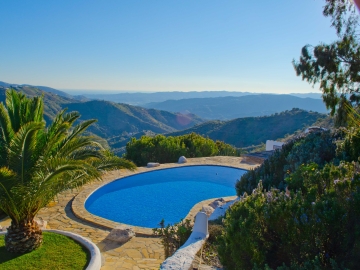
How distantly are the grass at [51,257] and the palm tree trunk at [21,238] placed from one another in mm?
89

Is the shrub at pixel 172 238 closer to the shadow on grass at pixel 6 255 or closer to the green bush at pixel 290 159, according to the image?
the green bush at pixel 290 159

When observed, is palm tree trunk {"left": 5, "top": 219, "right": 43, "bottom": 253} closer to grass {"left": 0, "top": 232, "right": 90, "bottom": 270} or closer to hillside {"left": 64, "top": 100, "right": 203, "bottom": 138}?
grass {"left": 0, "top": 232, "right": 90, "bottom": 270}

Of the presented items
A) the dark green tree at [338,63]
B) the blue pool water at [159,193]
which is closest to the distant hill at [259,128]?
the dark green tree at [338,63]

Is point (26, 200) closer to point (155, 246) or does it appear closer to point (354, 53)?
point (155, 246)

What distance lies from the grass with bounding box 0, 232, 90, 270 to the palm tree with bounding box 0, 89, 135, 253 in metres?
0.15

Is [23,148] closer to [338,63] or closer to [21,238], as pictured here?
[21,238]

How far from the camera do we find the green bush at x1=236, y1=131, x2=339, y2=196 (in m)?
5.21

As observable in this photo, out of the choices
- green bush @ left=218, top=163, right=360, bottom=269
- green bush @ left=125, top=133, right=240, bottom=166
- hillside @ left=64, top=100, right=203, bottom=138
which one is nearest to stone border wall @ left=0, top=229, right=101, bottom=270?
green bush @ left=218, top=163, right=360, bottom=269

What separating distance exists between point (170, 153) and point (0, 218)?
864 centimetres

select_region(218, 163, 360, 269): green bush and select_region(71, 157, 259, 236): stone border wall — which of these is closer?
select_region(218, 163, 360, 269): green bush

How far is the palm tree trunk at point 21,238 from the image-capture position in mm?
4473

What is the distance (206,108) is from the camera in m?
154

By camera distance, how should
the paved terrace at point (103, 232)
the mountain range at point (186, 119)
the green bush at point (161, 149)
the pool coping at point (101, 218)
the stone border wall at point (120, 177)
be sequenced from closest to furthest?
the paved terrace at point (103, 232) → the pool coping at point (101, 218) → the stone border wall at point (120, 177) → the green bush at point (161, 149) → the mountain range at point (186, 119)

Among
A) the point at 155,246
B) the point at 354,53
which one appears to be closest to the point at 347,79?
the point at 354,53
